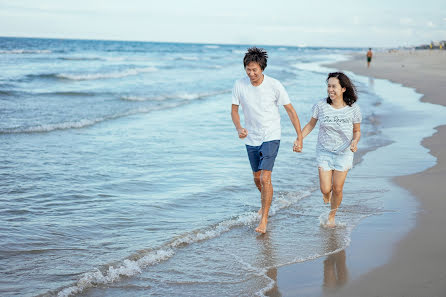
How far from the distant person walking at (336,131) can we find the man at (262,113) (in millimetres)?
296

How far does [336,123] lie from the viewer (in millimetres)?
Result: 5281

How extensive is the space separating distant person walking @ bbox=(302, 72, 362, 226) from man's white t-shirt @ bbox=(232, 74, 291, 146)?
38 centimetres

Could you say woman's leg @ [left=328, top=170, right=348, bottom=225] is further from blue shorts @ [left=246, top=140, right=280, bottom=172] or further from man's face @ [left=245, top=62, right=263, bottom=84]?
man's face @ [left=245, top=62, right=263, bottom=84]

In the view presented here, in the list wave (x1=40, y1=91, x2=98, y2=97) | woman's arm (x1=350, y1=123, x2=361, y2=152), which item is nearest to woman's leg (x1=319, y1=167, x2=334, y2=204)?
woman's arm (x1=350, y1=123, x2=361, y2=152)

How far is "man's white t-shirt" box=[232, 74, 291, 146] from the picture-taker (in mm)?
5199

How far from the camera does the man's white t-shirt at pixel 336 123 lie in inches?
208

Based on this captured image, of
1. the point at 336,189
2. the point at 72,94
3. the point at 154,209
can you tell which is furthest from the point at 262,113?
the point at 72,94

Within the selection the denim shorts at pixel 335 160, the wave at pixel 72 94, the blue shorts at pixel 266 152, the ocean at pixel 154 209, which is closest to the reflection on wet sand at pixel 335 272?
the ocean at pixel 154 209

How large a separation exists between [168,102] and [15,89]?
6.76 metres

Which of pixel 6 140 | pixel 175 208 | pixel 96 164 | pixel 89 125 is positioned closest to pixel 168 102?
pixel 89 125

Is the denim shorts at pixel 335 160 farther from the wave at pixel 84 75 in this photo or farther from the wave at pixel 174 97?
the wave at pixel 84 75

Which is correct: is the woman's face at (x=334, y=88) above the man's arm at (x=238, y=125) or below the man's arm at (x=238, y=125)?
above

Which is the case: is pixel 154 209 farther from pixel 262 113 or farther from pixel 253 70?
pixel 253 70

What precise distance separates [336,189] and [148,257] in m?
2.15
